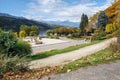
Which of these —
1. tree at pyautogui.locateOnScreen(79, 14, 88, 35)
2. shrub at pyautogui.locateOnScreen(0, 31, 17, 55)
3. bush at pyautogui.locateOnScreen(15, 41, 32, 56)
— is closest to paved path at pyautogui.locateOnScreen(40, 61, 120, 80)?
shrub at pyautogui.locateOnScreen(0, 31, 17, 55)

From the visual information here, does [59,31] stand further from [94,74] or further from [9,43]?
[94,74]

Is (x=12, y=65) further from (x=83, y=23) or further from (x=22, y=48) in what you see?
(x=83, y=23)

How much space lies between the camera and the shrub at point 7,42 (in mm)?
18781

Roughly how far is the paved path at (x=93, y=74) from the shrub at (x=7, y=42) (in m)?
12.4

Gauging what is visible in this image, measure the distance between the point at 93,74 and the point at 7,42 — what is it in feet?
43.7

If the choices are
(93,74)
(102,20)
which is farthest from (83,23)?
(93,74)

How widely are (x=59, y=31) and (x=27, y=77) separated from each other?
2969 inches

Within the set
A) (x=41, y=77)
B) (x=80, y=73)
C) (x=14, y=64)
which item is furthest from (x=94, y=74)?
(x=14, y=64)

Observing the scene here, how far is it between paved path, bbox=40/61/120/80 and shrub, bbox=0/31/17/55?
12436 millimetres

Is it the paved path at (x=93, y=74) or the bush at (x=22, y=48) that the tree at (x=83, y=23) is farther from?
the paved path at (x=93, y=74)

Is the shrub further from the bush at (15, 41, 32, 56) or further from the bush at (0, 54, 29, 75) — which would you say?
the bush at (0, 54, 29, 75)

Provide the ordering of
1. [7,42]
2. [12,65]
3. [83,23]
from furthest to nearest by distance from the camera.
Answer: [83,23], [7,42], [12,65]

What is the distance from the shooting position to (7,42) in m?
18.9

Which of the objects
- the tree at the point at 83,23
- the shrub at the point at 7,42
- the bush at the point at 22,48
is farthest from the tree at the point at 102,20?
the shrub at the point at 7,42
